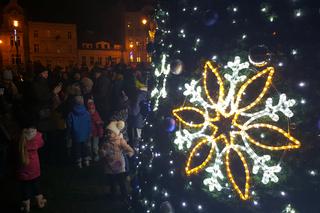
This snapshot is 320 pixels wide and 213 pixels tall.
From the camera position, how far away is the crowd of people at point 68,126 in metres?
6.52

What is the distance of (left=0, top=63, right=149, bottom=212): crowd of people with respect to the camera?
6523 mm

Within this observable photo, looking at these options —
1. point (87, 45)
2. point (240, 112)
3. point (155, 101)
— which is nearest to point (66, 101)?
point (155, 101)

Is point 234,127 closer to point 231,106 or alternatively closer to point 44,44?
point 231,106

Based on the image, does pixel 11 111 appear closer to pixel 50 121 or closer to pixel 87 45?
pixel 50 121

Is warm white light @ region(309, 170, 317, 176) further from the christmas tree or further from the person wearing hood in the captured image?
the person wearing hood

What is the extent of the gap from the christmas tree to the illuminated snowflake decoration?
0.01 metres

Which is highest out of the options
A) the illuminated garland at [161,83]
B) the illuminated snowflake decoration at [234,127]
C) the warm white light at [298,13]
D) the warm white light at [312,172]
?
the warm white light at [298,13]

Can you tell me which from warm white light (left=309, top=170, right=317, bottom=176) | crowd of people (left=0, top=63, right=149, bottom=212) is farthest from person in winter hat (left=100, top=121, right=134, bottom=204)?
warm white light (left=309, top=170, right=317, bottom=176)

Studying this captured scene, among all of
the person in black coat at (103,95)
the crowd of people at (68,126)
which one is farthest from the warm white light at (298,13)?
the person in black coat at (103,95)

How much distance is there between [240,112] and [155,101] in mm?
1482

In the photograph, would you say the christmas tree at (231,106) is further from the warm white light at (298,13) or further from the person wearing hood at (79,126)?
the person wearing hood at (79,126)

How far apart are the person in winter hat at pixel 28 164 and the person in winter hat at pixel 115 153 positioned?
122cm

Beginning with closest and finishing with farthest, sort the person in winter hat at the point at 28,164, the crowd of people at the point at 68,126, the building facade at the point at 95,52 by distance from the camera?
the person in winter hat at the point at 28,164
the crowd of people at the point at 68,126
the building facade at the point at 95,52

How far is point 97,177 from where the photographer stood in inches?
326
